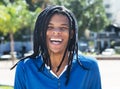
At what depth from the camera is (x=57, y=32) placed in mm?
2459

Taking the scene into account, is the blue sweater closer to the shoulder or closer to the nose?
the shoulder

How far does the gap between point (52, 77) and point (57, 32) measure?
270 millimetres

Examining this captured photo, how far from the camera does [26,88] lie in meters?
2.48

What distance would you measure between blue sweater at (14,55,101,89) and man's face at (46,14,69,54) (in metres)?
0.15

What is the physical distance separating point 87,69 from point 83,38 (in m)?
56.9

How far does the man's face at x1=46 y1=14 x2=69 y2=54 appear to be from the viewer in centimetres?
246

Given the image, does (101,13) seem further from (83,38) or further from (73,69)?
(73,69)

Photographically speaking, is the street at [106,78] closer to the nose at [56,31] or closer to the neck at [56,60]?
the neck at [56,60]

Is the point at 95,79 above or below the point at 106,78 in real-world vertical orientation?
above

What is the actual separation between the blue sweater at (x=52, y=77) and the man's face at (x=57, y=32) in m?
0.15

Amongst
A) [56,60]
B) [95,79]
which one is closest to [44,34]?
[56,60]

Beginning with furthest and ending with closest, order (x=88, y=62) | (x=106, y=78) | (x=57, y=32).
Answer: (x=106, y=78) → (x=88, y=62) → (x=57, y=32)

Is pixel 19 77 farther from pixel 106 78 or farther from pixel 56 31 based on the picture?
pixel 106 78

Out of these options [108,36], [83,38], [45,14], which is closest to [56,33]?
[45,14]
